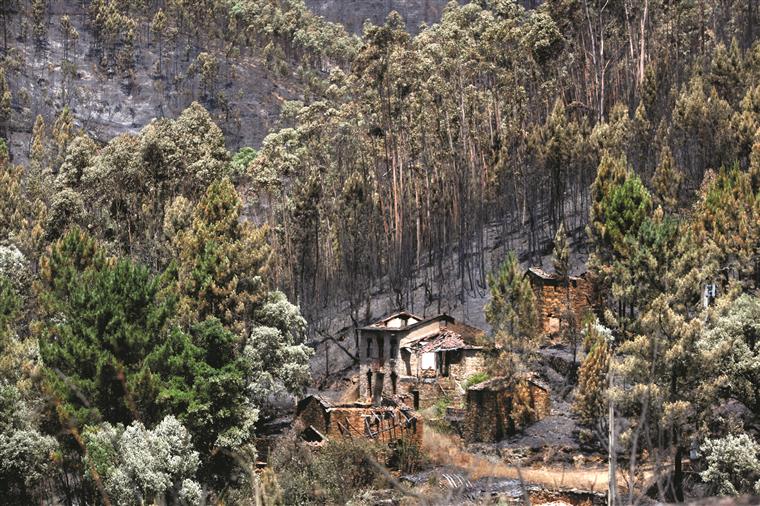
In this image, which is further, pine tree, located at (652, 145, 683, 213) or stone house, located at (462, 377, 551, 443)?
pine tree, located at (652, 145, 683, 213)

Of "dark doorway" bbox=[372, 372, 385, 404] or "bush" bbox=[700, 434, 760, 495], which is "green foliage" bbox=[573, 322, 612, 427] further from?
"dark doorway" bbox=[372, 372, 385, 404]

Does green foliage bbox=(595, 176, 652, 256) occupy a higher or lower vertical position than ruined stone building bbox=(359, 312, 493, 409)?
higher

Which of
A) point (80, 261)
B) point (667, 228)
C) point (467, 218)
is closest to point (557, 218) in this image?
point (467, 218)

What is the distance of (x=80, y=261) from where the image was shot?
201 ft

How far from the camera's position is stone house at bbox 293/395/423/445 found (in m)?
51.9

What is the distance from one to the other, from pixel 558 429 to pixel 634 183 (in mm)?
16067

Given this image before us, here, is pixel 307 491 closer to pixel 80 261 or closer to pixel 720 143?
pixel 80 261

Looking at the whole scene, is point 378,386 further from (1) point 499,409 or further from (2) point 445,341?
(1) point 499,409

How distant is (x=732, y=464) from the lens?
38062 millimetres

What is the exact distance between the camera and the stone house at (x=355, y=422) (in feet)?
170

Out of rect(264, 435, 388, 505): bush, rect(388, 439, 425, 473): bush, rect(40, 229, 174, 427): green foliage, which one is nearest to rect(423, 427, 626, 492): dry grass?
rect(388, 439, 425, 473): bush

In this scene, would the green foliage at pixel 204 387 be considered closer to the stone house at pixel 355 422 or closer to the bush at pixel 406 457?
the stone house at pixel 355 422

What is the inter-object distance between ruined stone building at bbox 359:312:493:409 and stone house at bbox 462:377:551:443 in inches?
169

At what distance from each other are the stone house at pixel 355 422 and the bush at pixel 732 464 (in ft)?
53.8
